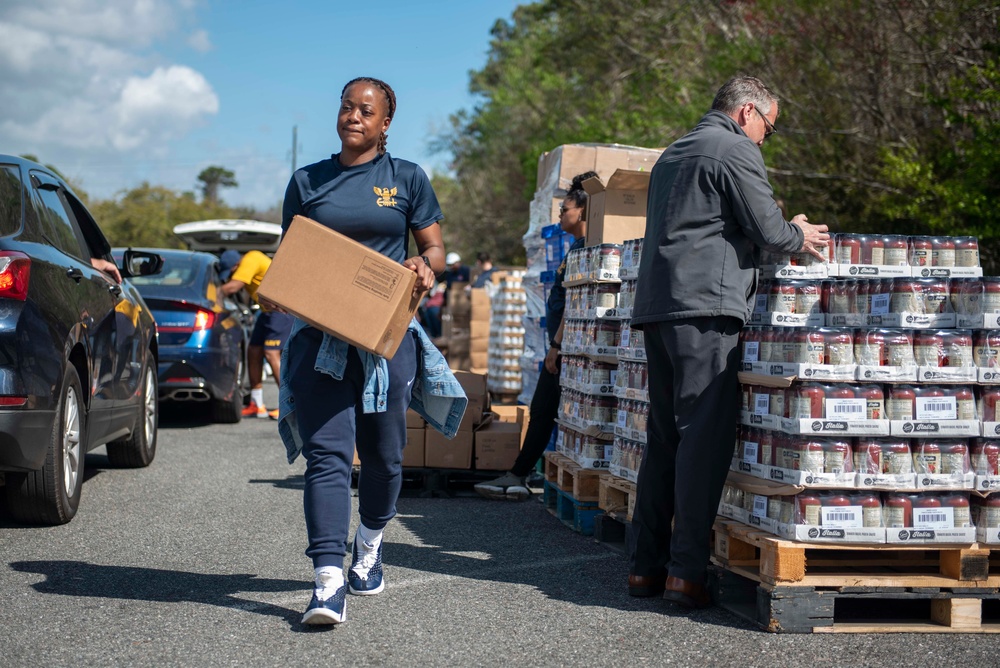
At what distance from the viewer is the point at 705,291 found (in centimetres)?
477

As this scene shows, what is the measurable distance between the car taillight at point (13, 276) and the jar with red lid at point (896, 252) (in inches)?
162

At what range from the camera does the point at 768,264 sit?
16.3 feet

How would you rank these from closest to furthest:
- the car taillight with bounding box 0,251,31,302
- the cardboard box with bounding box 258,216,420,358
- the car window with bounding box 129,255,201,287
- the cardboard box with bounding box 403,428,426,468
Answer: the cardboard box with bounding box 258,216,420,358
the car taillight with bounding box 0,251,31,302
the cardboard box with bounding box 403,428,426,468
the car window with bounding box 129,255,201,287

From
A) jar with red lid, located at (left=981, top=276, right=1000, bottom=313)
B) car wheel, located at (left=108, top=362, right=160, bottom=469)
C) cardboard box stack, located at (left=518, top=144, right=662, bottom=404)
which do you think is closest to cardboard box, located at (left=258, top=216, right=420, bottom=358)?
jar with red lid, located at (left=981, top=276, right=1000, bottom=313)

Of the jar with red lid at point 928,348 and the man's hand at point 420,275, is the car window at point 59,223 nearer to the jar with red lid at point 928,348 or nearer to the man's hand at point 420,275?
the man's hand at point 420,275

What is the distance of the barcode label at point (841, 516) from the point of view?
14.9 ft

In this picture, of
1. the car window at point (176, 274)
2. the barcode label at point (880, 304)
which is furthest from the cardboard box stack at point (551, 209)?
the barcode label at point (880, 304)

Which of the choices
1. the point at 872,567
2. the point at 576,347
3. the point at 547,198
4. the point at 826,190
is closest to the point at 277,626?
the point at 872,567

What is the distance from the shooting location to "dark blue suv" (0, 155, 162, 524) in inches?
221

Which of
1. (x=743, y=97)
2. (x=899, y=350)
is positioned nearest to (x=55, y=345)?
(x=743, y=97)

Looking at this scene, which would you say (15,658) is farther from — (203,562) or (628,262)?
(628,262)

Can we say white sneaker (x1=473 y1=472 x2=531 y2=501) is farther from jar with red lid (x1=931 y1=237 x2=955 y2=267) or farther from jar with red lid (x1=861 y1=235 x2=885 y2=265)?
jar with red lid (x1=931 y1=237 x2=955 y2=267)

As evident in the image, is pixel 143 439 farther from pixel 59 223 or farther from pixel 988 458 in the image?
pixel 988 458

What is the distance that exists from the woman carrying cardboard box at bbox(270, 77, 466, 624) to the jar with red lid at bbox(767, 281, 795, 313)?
55.0 inches
